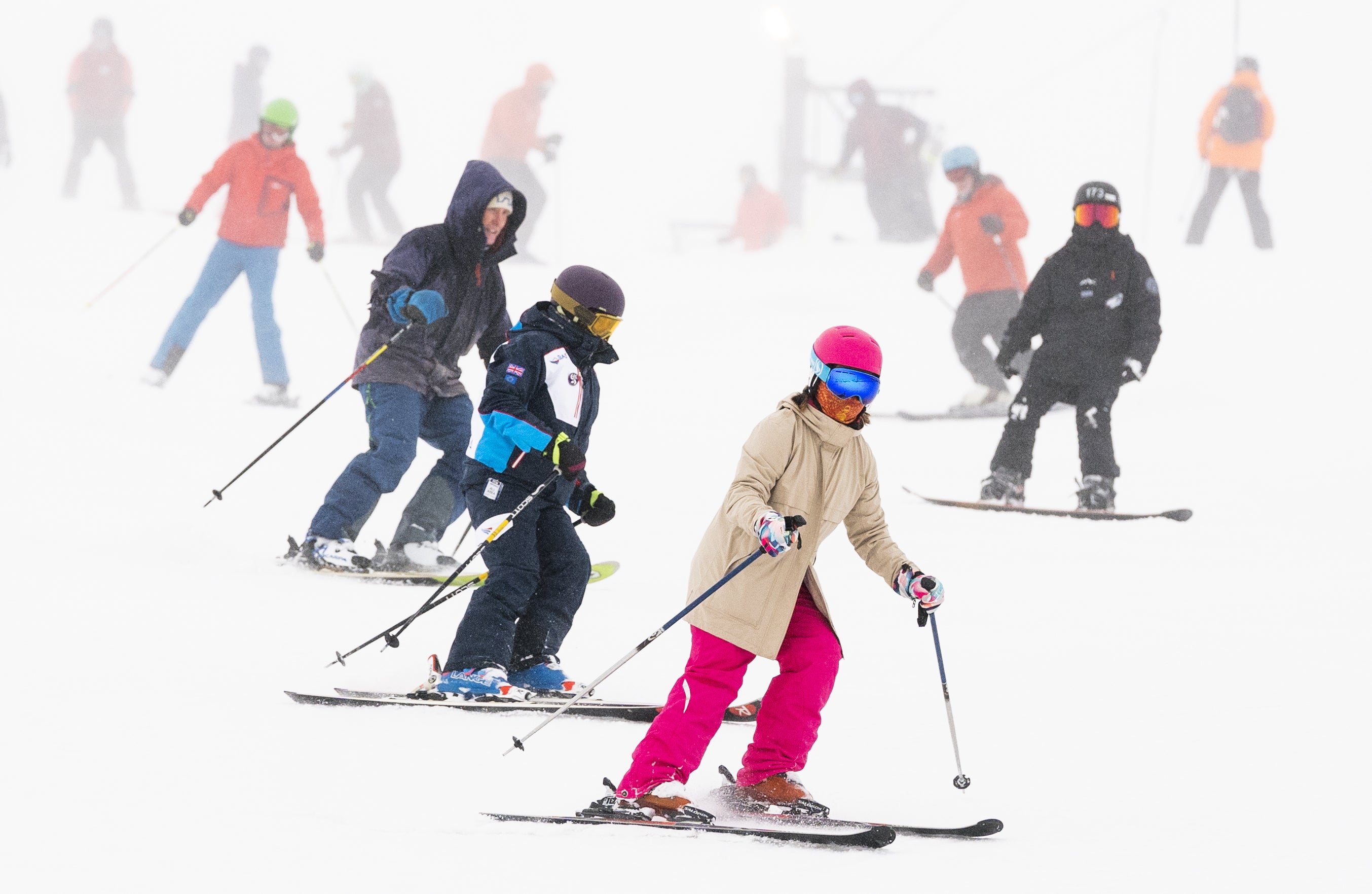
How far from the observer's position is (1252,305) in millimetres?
11211

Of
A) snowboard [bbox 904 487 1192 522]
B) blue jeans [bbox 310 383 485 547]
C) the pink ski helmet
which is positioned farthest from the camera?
snowboard [bbox 904 487 1192 522]

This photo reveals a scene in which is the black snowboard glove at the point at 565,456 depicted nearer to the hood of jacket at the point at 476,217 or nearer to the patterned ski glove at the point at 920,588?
the patterned ski glove at the point at 920,588

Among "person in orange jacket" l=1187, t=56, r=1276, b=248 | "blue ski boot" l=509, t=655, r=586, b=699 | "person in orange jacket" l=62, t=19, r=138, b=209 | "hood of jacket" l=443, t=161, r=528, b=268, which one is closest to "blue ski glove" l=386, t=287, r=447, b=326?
"hood of jacket" l=443, t=161, r=528, b=268

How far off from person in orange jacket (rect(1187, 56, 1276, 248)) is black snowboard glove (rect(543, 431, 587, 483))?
1082cm

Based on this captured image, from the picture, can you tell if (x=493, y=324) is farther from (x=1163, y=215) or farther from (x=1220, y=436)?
(x=1163, y=215)

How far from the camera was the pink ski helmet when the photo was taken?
294 centimetres

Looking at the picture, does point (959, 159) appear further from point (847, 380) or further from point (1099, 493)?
point (847, 380)

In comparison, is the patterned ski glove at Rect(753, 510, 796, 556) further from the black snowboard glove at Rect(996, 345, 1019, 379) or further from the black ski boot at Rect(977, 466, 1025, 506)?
the black ski boot at Rect(977, 466, 1025, 506)

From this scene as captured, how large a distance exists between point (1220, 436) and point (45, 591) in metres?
6.66

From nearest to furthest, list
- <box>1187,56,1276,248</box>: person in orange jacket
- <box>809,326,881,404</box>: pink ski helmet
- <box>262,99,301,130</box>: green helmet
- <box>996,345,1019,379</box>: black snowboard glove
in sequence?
1. <box>809,326,881,404</box>: pink ski helmet
2. <box>996,345,1019,379</box>: black snowboard glove
3. <box>262,99,301,130</box>: green helmet
4. <box>1187,56,1276,248</box>: person in orange jacket

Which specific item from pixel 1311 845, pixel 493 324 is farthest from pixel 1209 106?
pixel 1311 845

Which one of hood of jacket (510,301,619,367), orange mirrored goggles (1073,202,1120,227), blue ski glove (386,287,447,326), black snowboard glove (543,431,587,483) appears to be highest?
orange mirrored goggles (1073,202,1120,227)

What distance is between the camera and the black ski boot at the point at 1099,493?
6406 mm

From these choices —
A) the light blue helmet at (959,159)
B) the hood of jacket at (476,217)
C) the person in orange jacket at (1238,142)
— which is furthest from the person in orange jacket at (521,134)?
the hood of jacket at (476,217)
